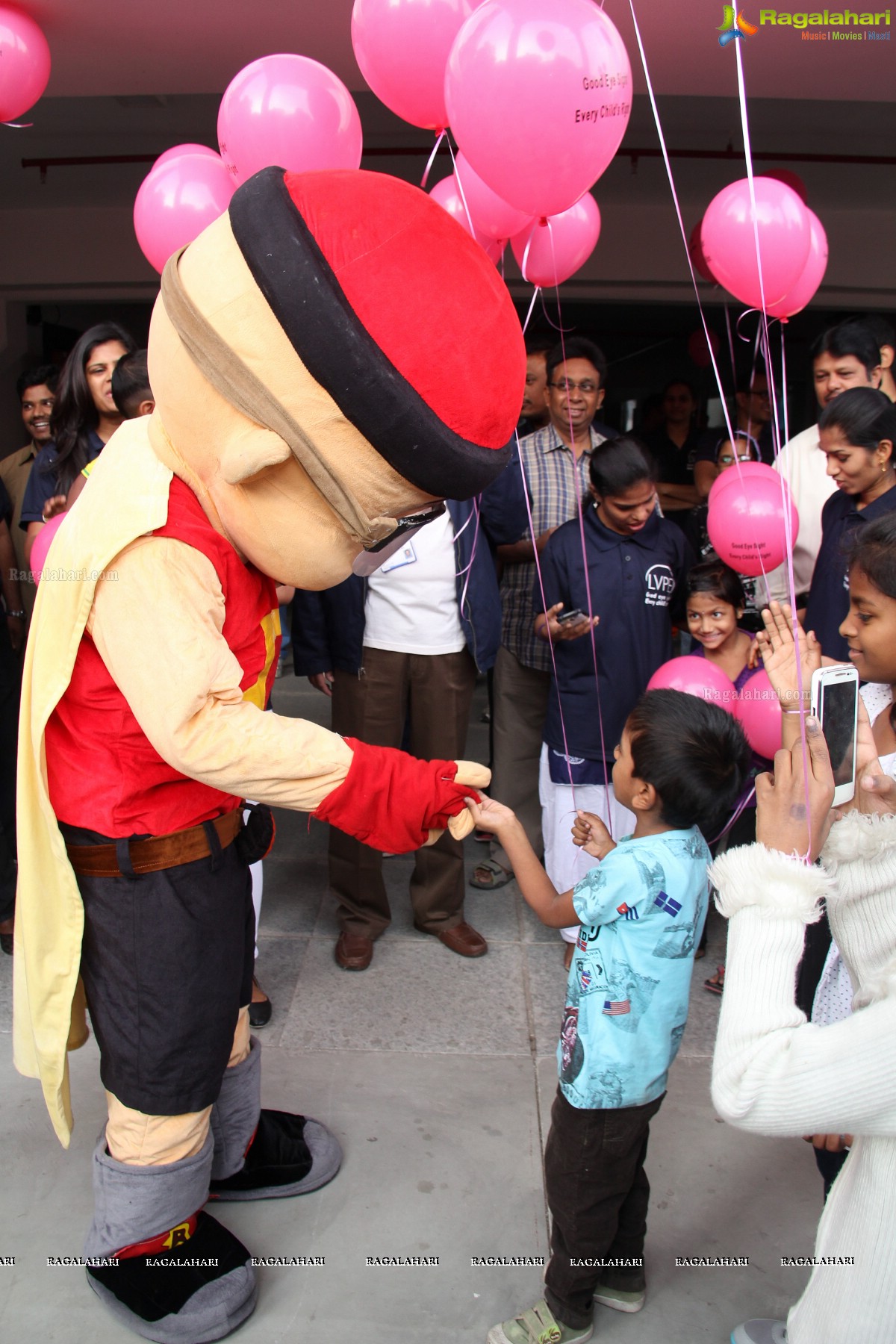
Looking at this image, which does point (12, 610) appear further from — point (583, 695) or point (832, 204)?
point (832, 204)

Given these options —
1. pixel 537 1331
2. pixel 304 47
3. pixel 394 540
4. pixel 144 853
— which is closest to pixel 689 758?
pixel 394 540

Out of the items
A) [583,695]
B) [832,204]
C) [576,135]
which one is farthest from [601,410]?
[576,135]

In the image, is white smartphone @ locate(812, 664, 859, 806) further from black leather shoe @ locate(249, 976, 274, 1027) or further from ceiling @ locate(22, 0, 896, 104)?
ceiling @ locate(22, 0, 896, 104)

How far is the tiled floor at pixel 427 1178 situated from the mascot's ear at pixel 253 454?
5.20ft

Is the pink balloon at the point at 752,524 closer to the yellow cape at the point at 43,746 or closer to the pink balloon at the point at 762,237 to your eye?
the pink balloon at the point at 762,237

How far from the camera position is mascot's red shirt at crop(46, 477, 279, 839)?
1.69 m

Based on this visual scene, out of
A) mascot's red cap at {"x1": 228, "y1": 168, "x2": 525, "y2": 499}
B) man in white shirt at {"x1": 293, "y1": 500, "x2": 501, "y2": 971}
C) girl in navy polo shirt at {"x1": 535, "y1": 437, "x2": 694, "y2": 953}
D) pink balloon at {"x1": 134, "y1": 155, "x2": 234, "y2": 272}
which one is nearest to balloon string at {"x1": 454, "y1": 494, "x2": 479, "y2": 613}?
man in white shirt at {"x1": 293, "y1": 500, "x2": 501, "y2": 971}

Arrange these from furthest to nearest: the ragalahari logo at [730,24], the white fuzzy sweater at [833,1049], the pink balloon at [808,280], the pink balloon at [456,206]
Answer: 1. the pink balloon at [808,280]
2. the pink balloon at [456,206]
3. the ragalahari logo at [730,24]
4. the white fuzzy sweater at [833,1049]

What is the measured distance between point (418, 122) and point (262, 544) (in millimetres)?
1564

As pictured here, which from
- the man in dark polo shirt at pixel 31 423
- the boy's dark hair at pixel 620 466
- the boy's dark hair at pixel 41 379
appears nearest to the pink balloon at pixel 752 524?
the boy's dark hair at pixel 620 466

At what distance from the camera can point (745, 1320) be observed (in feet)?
6.35

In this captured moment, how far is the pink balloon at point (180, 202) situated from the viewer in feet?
8.75

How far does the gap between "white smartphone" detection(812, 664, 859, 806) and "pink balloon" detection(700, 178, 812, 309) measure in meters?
1.56

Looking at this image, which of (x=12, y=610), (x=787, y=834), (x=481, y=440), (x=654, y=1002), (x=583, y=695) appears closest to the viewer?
(x=787, y=834)
